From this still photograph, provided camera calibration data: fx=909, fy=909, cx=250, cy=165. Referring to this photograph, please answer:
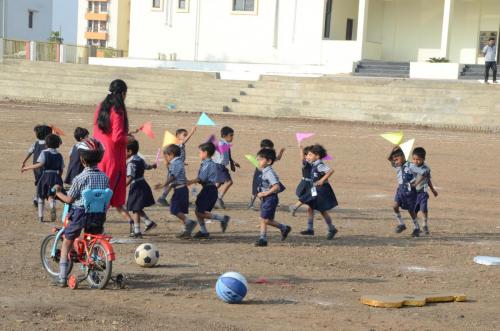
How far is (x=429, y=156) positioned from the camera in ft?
74.4

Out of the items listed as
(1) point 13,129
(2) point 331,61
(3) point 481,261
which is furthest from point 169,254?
(2) point 331,61

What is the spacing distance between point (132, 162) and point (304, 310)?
4.50 meters

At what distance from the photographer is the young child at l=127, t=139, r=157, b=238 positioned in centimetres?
1162

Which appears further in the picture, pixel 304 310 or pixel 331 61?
pixel 331 61

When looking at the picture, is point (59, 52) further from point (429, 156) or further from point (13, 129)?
point (429, 156)

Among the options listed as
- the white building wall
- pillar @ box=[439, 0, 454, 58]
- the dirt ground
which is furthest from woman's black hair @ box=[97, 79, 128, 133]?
the white building wall

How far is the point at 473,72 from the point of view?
40.1 meters

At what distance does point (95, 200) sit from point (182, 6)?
42.1m

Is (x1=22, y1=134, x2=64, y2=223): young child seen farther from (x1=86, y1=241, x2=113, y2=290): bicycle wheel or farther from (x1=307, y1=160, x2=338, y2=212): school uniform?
(x1=86, y1=241, x2=113, y2=290): bicycle wheel

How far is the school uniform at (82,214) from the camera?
336 inches

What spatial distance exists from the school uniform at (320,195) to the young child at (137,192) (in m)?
2.23

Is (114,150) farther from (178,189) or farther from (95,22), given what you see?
(95,22)

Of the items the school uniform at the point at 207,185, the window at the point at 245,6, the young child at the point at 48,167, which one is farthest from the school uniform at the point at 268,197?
the window at the point at 245,6

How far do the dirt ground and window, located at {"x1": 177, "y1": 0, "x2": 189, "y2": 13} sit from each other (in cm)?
3089
